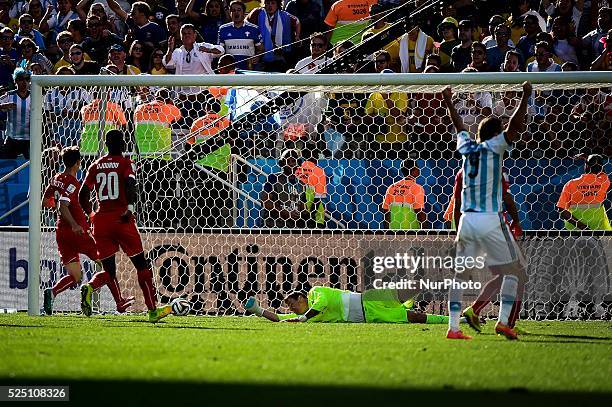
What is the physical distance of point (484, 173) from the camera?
31.8 ft

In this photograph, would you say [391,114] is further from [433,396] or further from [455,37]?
[433,396]

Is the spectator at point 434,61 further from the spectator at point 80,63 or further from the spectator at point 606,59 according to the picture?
the spectator at point 80,63

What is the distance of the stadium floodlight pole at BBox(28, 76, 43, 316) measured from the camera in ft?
41.2

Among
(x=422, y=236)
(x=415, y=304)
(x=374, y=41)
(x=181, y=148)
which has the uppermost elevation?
(x=374, y=41)

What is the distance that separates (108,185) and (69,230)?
1.02 meters

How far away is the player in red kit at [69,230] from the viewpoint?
1233 centimetres

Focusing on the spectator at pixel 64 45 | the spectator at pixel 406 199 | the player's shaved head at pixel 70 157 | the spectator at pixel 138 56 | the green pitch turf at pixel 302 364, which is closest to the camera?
the green pitch turf at pixel 302 364

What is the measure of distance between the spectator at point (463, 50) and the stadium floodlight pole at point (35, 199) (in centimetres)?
540

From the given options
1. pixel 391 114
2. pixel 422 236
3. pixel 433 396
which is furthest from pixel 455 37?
pixel 433 396

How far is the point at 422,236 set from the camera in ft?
41.1

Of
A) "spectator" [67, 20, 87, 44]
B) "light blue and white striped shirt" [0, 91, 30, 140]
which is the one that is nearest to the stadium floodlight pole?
"light blue and white striped shirt" [0, 91, 30, 140]

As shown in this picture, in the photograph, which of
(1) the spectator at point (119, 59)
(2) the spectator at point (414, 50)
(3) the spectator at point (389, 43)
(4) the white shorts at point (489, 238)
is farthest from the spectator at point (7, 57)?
(4) the white shorts at point (489, 238)

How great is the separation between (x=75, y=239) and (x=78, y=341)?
142 inches

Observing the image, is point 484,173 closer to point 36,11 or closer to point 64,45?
point 64,45
